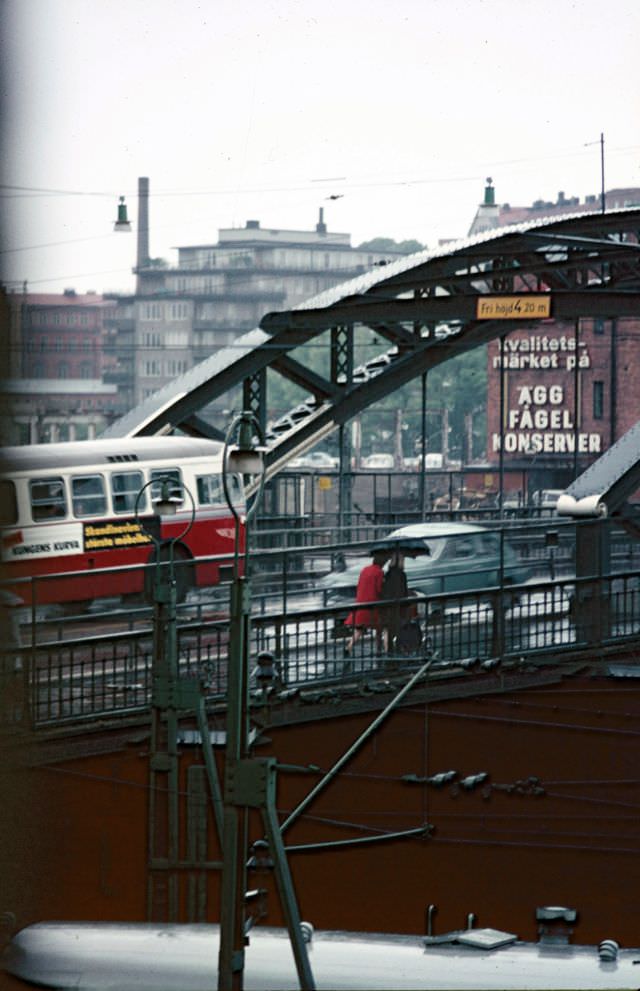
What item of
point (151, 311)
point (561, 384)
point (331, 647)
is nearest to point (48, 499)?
point (151, 311)

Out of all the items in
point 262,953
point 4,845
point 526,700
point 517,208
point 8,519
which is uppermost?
point 517,208

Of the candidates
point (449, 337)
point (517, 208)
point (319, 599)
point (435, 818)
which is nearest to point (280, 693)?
point (319, 599)

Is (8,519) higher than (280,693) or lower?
higher

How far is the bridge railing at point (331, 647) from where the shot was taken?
2.11m

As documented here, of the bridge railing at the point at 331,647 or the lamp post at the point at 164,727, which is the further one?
the lamp post at the point at 164,727

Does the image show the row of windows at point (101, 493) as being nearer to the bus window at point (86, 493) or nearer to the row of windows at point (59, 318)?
the bus window at point (86, 493)

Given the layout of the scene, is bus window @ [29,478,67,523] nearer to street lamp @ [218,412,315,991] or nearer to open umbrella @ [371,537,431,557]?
street lamp @ [218,412,315,991]

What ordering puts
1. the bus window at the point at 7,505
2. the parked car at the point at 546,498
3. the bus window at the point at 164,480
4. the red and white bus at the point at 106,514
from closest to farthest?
the bus window at the point at 7,505 → the red and white bus at the point at 106,514 → the bus window at the point at 164,480 → the parked car at the point at 546,498

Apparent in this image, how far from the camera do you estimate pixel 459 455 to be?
7.94ft

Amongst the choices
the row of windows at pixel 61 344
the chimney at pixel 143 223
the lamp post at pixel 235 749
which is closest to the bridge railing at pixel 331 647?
the lamp post at pixel 235 749

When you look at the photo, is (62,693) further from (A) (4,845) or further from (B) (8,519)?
(B) (8,519)

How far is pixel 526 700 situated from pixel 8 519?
42.7 inches

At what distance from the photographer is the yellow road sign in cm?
233

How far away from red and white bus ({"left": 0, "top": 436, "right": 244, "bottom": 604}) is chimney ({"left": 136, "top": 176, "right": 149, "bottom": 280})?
0.28m
